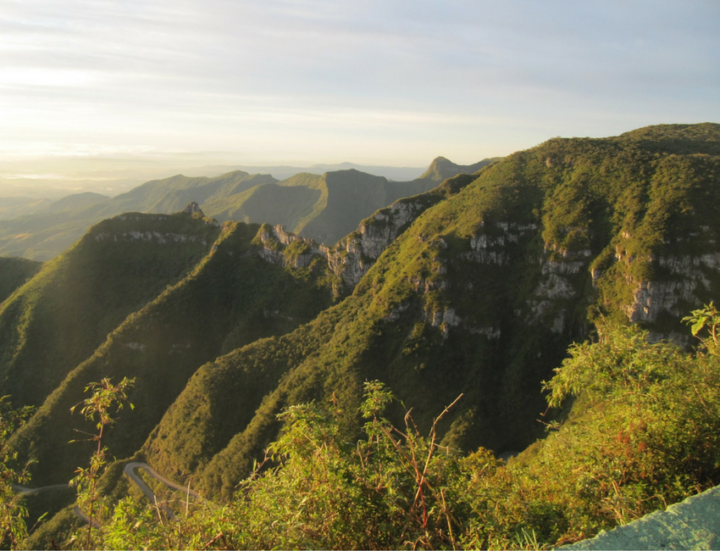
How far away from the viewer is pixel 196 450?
217 feet

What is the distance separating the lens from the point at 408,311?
75.4 metres

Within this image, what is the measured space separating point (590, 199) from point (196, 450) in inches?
3538

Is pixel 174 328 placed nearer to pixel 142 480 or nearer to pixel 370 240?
pixel 142 480

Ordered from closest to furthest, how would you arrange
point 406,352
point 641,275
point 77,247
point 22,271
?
point 641,275 → point 406,352 → point 77,247 → point 22,271

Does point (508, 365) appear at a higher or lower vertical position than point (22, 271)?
lower

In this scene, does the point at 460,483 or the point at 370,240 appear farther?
the point at 370,240

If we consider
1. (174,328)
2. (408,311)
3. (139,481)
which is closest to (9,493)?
(139,481)

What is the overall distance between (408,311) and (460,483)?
6606 centimetres

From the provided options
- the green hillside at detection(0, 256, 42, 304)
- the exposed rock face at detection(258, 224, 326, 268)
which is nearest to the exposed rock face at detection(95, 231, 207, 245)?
the exposed rock face at detection(258, 224, 326, 268)

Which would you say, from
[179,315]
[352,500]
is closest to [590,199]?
[352,500]

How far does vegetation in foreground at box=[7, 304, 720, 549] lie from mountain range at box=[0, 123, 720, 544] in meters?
50.8

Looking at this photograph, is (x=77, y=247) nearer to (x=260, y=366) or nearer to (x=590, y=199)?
(x=260, y=366)

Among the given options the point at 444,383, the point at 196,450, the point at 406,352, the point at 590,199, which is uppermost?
the point at 590,199

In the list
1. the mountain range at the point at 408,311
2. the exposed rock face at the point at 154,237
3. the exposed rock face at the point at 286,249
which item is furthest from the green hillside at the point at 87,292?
the exposed rock face at the point at 286,249
